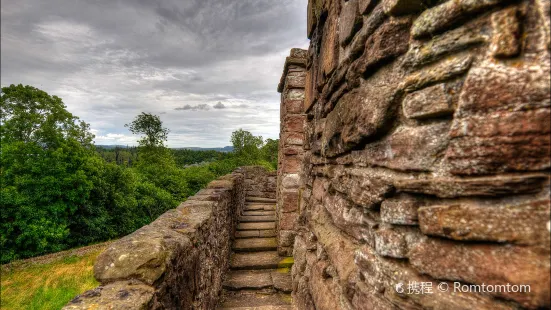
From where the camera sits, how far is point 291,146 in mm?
5297

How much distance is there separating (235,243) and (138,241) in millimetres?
3697

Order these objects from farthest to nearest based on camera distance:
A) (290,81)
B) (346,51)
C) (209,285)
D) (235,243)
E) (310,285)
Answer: (235,243)
(290,81)
(209,285)
(310,285)
(346,51)

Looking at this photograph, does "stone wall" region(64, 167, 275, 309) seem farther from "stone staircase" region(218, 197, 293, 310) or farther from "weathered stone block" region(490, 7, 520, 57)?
"weathered stone block" region(490, 7, 520, 57)

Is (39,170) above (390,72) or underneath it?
underneath

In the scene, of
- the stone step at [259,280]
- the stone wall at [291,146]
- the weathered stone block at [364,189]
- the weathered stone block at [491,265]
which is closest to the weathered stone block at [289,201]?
the stone wall at [291,146]

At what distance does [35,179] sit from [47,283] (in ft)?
22.6

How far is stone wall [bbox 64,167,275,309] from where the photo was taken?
1.73 meters

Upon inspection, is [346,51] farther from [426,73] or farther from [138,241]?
[138,241]

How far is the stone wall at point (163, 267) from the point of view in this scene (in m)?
1.73

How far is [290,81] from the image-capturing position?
5.04 m

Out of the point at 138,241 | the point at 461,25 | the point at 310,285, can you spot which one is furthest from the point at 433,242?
the point at 138,241

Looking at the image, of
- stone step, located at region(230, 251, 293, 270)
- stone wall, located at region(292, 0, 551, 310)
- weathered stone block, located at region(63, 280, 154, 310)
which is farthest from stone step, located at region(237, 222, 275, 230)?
stone wall, located at region(292, 0, 551, 310)

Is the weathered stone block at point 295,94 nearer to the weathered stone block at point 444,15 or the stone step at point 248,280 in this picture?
the stone step at point 248,280

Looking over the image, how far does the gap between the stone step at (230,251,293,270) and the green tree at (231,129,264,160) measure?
23613 millimetres
